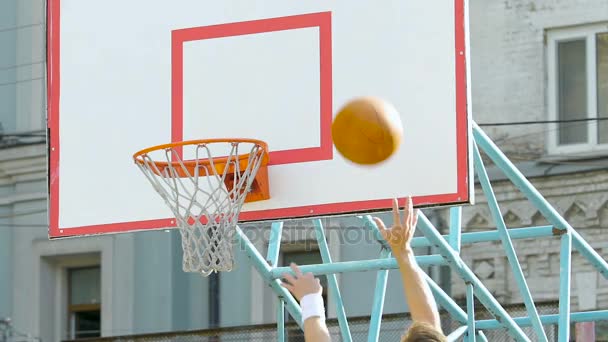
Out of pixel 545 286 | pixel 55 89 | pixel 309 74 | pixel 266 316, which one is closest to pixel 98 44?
pixel 55 89

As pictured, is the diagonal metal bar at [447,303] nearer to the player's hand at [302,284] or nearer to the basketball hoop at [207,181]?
the basketball hoop at [207,181]

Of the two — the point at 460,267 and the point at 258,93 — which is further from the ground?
the point at 258,93

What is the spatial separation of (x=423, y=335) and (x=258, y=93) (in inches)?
153

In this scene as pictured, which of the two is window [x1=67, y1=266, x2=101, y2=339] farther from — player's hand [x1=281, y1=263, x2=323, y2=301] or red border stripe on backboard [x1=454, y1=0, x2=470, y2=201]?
player's hand [x1=281, y1=263, x2=323, y2=301]

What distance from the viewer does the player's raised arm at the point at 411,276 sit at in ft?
25.3

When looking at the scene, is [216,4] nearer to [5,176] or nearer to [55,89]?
[55,89]

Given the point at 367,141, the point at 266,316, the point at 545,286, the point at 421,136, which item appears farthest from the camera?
the point at 266,316

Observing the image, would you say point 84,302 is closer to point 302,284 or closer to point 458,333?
point 458,333

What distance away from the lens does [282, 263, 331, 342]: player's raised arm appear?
7.69 meters

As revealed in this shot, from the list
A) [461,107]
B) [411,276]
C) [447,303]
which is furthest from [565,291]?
[411,276]

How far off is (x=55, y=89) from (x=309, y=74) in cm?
177

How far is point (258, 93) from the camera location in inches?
415

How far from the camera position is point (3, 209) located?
894 inches

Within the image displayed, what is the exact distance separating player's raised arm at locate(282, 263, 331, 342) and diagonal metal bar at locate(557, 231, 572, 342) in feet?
10.9
